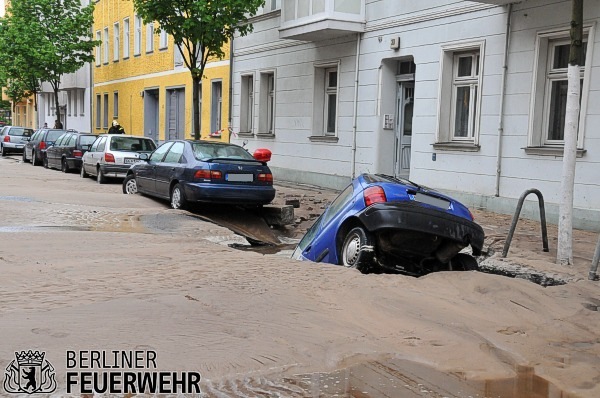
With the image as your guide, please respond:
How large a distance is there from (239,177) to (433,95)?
5295 mm

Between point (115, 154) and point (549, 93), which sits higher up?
point (549, 93)

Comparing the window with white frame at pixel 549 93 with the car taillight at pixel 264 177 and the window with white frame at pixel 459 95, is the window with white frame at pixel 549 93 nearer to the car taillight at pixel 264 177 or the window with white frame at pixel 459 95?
the window with white frame at pixel 459 95

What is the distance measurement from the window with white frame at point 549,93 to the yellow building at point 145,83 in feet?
46.7

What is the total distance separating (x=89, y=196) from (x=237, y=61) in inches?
473

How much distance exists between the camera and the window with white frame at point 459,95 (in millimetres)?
14594

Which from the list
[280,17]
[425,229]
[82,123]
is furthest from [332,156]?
[82,123]

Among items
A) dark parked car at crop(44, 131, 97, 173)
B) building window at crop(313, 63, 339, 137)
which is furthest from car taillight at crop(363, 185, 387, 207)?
dark parked car at crop(44, 131, 97, 173)

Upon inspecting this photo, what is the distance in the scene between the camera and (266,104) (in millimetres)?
23234

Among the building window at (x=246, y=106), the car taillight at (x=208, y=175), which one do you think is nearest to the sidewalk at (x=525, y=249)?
the car taillight at (x=208, y=175)

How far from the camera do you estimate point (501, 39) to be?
13617 millimetres

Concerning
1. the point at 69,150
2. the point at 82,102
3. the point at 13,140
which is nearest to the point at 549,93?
the point at 69,150

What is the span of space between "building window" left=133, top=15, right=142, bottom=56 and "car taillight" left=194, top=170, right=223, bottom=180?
2364 centimetres

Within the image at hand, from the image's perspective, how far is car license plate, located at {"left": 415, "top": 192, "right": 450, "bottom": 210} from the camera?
6.98 meters

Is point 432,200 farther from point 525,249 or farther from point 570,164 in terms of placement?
point 525,249
